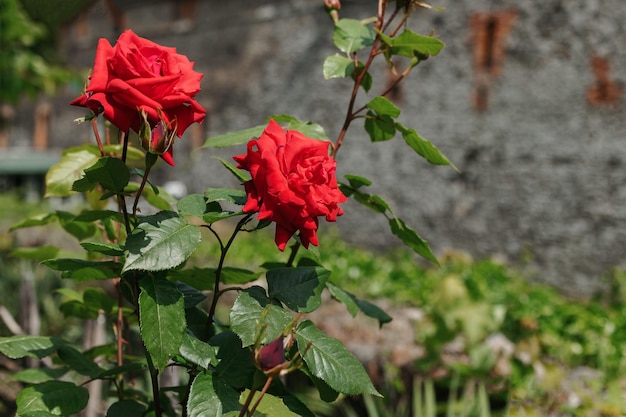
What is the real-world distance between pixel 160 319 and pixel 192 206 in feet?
0.65

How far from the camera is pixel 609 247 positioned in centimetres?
708

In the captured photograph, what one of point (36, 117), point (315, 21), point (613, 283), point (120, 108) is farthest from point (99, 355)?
point (36, 117)

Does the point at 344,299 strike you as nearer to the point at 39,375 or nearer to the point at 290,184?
the point at 290,184

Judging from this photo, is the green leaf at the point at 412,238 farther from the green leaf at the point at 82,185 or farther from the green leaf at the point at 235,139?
the green leaf at the point at 82,185

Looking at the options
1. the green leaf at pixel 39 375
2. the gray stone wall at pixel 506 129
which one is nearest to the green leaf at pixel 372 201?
the green leaf at pixel 39 375

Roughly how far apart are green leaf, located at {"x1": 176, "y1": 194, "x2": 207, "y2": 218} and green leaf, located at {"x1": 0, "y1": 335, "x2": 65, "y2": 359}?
40 cm

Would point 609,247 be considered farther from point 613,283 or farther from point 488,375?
point 488,375

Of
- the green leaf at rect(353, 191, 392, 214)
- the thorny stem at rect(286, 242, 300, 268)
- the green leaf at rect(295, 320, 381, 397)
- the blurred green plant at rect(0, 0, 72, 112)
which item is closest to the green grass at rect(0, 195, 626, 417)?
the thorny stem at rect(286, 242, 300, 268)

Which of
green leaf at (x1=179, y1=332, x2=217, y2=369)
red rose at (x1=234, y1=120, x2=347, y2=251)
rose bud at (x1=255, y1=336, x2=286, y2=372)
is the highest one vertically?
red rose at (x1=234, y1=120, x2=347, y2=251)

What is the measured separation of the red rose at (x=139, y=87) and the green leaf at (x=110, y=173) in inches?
2.3

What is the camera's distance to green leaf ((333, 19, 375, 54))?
1.37 m

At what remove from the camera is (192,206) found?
107 cm

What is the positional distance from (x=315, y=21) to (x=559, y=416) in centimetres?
764

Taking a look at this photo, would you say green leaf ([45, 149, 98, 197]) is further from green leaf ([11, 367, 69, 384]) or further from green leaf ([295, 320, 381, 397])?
green leaf ([295, 320, 381, 397])
